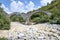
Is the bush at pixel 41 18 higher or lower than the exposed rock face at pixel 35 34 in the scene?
higher

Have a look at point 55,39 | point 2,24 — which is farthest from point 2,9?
point 55,39

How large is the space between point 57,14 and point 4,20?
56.5 ft

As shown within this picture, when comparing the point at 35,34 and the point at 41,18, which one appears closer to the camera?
the point at 35,34

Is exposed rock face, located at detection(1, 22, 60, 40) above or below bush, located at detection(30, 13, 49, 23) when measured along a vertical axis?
below

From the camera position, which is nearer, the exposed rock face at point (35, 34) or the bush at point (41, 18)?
the exposed rock face at point (35, 34)

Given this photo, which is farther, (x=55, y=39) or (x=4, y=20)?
(x=4, y=20)

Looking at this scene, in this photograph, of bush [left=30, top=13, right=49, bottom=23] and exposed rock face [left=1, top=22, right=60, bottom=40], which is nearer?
exposed rock face [left=1, top=22, right=60, bottom=40]

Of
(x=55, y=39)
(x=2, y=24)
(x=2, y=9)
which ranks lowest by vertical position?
(x=55, y=39)

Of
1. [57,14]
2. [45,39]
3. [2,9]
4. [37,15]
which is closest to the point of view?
[45,39]

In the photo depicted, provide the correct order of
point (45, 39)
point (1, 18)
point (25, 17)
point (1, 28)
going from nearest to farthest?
1. point (45, 39)
2. point (1, 28)
3. point (1, 18)
4. point (25, 17)

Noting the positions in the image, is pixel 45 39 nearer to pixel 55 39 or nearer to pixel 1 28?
pixel 55 39

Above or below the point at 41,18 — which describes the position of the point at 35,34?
below

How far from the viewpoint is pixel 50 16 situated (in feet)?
172

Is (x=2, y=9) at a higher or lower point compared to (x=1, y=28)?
higher
